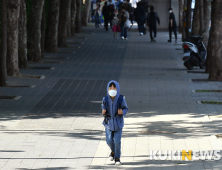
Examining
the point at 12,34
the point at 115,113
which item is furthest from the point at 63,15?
the point at 115,113

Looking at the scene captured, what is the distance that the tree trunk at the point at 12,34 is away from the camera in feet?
A: 50.3

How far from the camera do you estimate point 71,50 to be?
2547 cm

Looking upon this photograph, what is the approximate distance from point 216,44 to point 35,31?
24.3ft

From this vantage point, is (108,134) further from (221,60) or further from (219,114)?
(221,60)

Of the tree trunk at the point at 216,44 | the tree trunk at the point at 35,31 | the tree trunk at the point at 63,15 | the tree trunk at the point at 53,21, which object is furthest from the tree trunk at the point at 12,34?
the tree trunk at the point at 63,15

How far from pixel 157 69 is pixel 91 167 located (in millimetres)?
12225

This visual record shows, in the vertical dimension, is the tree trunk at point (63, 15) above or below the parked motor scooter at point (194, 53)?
above

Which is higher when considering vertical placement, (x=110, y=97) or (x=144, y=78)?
(x=110, y=97)

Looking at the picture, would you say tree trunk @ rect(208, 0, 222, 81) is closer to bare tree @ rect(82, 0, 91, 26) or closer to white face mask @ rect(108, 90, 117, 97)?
white face mask @ rect(108, 90, 117, 97)

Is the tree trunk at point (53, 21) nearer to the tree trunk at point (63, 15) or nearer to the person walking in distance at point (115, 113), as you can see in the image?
the tree trunk at point (63, 15)

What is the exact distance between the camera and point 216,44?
609 inches

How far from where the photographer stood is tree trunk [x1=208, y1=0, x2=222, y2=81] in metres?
15.4

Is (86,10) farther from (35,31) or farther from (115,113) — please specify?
(115,113)

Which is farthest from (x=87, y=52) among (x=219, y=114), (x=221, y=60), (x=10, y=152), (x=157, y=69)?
(x=10, y=152)
